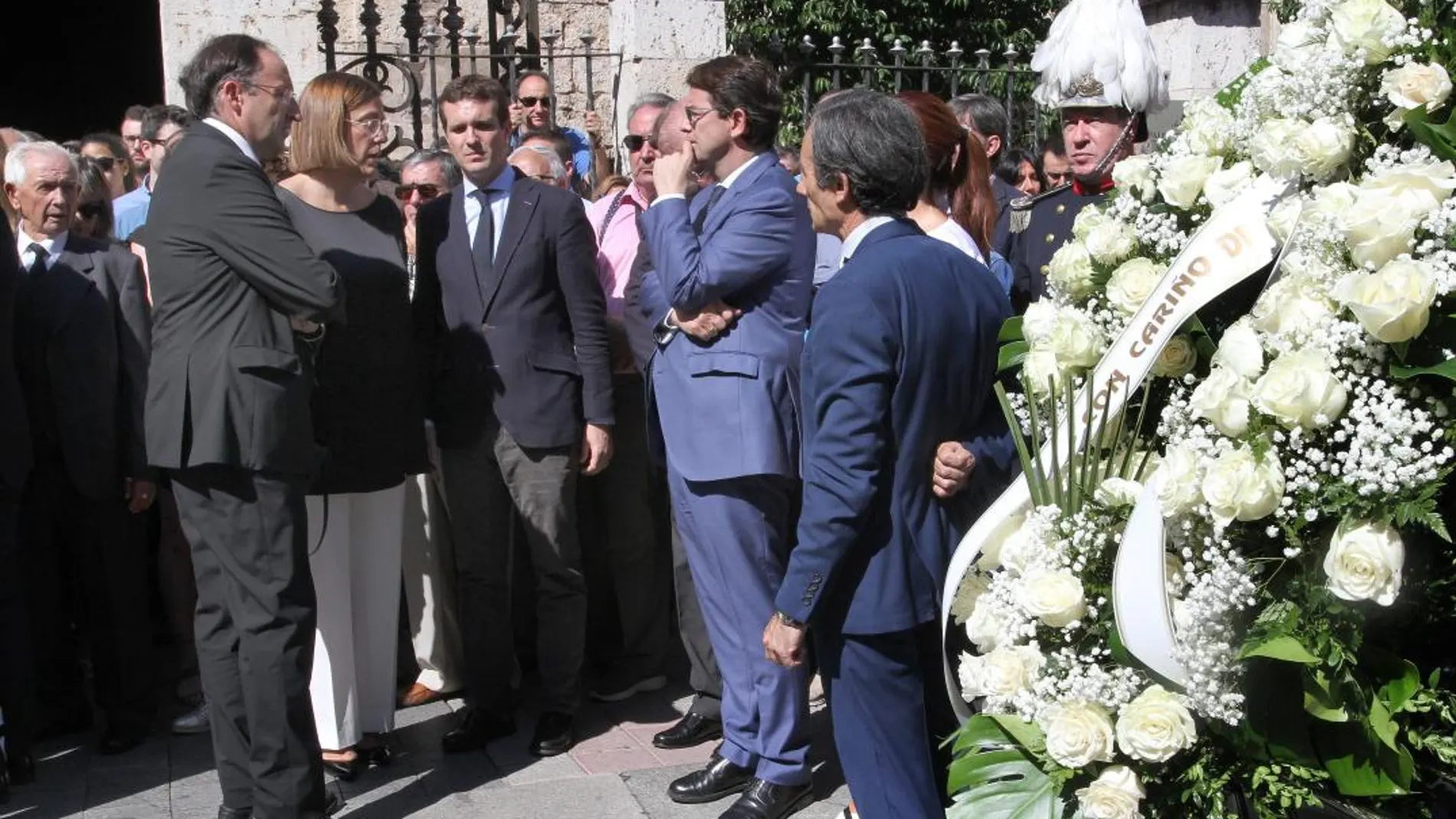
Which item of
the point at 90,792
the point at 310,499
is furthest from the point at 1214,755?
the point at 90,792

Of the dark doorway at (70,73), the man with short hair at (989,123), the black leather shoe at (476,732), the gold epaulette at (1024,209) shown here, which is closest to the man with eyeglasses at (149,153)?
the black leather shoe at (476,732)

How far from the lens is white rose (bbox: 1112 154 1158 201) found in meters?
2.72

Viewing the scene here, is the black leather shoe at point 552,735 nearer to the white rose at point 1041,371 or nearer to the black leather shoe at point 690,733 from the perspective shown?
the black leather shoe at point 690,733

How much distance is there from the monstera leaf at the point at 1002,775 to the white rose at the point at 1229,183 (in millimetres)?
888

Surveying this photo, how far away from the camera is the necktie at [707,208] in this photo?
15.6 feet

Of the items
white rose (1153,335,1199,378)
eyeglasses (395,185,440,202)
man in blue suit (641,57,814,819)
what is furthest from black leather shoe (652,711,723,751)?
white rose (1153,335,1199,378)

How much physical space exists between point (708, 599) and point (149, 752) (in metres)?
2.12

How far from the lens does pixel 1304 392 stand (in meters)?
2.12

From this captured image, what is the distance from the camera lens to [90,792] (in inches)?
200

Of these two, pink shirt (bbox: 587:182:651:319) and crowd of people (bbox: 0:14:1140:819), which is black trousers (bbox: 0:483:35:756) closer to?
crowd of people (bbox: 0:14:1140:819)

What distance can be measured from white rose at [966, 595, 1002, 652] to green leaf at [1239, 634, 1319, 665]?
1.78 ft

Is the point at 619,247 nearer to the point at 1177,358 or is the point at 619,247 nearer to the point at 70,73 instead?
the point at 1177,358

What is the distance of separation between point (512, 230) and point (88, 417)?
61.9 inches

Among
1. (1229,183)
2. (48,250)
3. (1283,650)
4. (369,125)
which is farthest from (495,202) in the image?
(1283,650)
